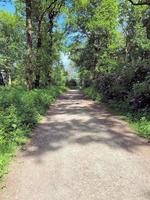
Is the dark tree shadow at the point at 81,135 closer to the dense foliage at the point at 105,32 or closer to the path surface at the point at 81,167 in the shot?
the path surface at the point at 81,167

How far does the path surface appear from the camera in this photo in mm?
6590

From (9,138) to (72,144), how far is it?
1784mm

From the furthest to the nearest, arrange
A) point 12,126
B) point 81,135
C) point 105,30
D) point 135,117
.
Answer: point 105,30 < point 135,117 < point 81,135 < point 12,126

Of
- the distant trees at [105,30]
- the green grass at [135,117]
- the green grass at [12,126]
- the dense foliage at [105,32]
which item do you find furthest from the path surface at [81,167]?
the distant trees at [105,30]

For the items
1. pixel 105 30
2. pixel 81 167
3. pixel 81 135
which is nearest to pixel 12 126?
pixel 81 135

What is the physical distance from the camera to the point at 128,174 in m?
7.48

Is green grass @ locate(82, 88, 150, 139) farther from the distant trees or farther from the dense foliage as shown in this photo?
the distant trees

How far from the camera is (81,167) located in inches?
316

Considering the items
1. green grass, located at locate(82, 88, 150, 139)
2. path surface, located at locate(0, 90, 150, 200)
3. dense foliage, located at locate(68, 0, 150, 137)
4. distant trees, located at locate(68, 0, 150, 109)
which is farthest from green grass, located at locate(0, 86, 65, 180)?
distant trees, located at locate(68, 0, 150, 109)

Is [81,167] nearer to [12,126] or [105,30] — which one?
[12,126]

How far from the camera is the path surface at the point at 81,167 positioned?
6.59 metres

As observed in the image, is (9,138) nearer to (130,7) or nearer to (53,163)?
(53,163)

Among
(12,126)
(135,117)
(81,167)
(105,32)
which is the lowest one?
(135,117)

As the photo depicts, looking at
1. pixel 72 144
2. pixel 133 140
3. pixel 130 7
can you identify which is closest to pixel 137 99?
pixel 133 140
